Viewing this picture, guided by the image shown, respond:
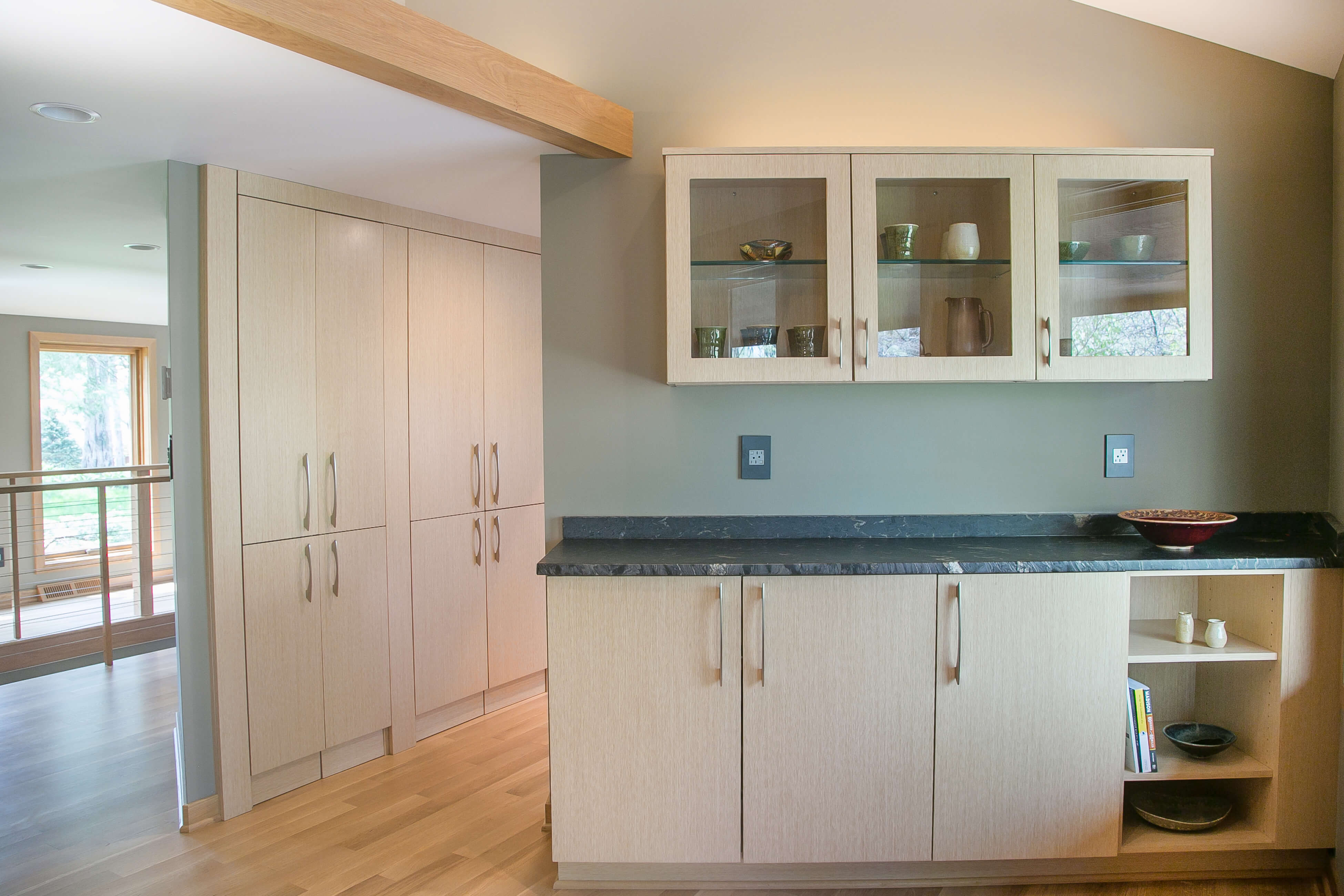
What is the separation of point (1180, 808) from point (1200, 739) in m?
0.20

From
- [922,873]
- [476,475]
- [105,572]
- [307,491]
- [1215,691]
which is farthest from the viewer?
[105,572]

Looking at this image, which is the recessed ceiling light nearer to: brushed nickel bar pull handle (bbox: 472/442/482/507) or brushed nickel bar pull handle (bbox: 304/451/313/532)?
brushed nickel bar pull handle (bbox: 304/451/313/532)

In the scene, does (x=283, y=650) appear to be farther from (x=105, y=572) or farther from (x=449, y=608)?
(x=105, y=572)

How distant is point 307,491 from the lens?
9.45 ft

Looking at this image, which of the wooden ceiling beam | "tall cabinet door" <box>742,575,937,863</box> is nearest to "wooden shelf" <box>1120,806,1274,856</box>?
"tall cabinet door" <box>742,575,937,863</box>

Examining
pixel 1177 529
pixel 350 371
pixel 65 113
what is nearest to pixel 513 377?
pixel 350 371

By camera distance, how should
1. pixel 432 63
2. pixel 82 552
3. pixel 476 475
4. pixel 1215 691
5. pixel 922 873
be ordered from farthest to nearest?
1. pixel 82 552
2. pixel 476 475
3. pixel 1215 691
4. pixel 922 873
5. pixel 432 63

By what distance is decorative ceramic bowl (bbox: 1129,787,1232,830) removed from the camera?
2176 millimetres

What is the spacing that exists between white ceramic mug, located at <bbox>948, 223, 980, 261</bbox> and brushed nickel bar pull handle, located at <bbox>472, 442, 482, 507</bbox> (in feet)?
6.78

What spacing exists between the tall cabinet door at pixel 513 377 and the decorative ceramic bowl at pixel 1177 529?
7.40 feet

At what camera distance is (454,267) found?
3.37 meters

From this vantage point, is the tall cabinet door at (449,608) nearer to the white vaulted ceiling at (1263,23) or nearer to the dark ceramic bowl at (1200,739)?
the dark ceramic bowl at (1200,739)

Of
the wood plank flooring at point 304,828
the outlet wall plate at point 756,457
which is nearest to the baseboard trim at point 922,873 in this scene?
the wood plank flooring at point 304,828

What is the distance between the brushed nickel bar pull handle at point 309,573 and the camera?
2877mm
